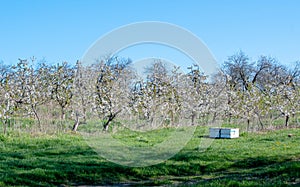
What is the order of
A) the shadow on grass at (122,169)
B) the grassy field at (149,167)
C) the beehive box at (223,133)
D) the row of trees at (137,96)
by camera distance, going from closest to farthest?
the shadow on grass at (122,169)
the grassy field at (149,167)
the beehive box at (223,133)
the row of trees at (137,96)

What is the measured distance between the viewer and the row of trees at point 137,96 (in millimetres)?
18281

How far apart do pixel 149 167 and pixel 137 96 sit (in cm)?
1104

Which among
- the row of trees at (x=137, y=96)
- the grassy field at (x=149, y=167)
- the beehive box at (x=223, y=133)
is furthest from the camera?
the row of trees at (x=137, y=96)

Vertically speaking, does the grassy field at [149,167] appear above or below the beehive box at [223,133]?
below

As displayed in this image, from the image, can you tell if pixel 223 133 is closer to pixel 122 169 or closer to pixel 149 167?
pixel 149 167

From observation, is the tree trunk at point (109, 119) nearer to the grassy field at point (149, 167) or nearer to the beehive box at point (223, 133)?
the grassy field at point (149, 167)

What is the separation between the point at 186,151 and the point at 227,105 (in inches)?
462

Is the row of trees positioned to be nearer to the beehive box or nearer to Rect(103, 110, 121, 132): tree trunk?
Rect(103, 110, 121, 132): tree trunk

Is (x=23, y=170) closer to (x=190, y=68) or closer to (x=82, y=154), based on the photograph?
(x=82, y=154)

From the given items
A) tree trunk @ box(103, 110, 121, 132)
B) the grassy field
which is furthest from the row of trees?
the grassy field

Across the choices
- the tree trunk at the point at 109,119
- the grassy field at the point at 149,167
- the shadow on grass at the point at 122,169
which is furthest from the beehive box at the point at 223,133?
the tree trunk at the point at 109,119

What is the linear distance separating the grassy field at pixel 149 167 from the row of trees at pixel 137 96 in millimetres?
3896

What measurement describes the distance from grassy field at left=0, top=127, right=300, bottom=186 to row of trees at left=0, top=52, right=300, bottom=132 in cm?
390

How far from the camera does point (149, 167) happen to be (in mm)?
9828
